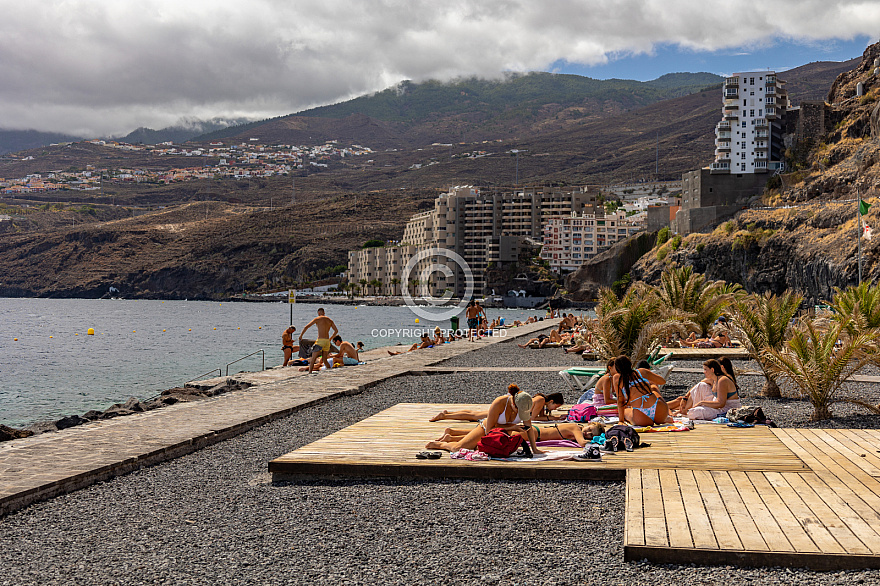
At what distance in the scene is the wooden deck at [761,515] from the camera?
355 centimetres

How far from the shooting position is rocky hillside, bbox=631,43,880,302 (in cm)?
5006

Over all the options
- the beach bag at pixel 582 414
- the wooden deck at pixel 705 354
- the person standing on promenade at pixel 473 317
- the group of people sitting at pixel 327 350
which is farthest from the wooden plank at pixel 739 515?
the person standing on promenade at pixel 473 317

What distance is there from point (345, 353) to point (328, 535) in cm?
1215

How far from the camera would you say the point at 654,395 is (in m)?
7.18

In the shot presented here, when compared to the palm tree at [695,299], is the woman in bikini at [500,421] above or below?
below

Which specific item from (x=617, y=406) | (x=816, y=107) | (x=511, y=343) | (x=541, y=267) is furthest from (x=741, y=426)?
(x=541, y=267)

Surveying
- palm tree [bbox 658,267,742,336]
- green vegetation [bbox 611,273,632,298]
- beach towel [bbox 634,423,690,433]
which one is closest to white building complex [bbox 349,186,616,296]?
green vegetation [bbox 611,273,632,298]

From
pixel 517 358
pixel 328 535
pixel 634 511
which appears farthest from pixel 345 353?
pixel 634 511

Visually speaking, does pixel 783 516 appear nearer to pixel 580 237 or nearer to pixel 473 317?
pixel 473 317

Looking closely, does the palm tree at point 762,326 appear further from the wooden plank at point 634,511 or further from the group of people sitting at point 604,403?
the wooden plank at point 634,511

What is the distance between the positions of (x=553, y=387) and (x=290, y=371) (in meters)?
5.82

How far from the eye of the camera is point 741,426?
7.10 meters

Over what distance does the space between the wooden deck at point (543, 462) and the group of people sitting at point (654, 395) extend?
0.56 metres

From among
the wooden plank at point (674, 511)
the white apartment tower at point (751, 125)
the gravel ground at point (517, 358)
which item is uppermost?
the white apartment tower at point (751, 125)
